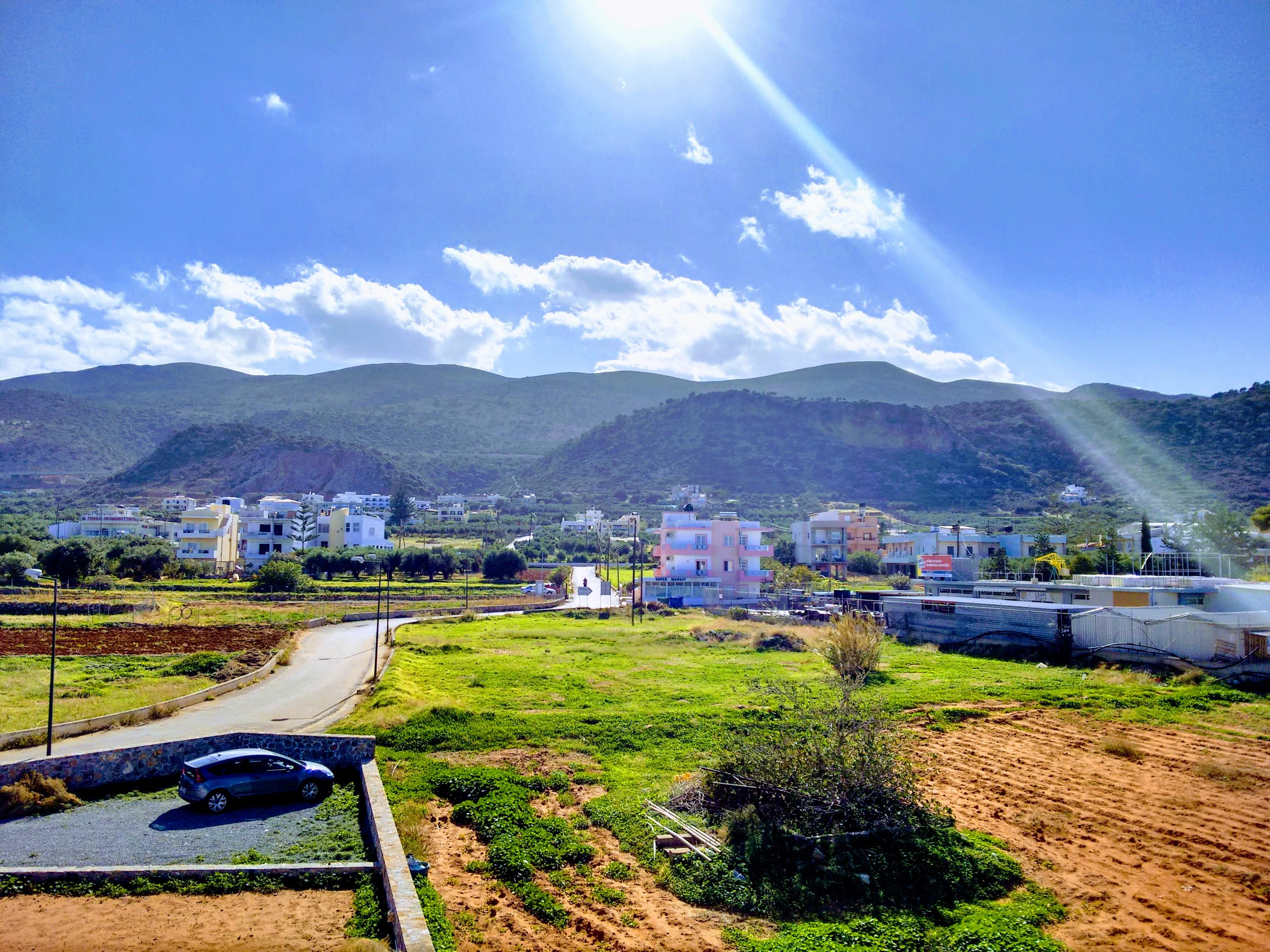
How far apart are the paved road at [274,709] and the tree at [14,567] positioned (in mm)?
36915

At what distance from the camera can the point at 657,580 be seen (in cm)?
5825

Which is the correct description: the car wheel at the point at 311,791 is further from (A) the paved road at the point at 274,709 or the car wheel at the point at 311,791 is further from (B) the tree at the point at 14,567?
(B) the tree at the point at 14,567

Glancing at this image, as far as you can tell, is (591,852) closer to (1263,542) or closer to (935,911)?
(935,911)

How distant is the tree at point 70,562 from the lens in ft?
183

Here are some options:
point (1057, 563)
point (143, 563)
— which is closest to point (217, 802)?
point (1057, 563)

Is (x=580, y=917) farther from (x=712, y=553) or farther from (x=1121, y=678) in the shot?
(x=712, y=553)

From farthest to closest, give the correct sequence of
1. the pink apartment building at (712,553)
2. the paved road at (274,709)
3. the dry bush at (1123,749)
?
the pink apartment building at (712,553) → the paved road at (274,709) → the dry bush at (1123,749)

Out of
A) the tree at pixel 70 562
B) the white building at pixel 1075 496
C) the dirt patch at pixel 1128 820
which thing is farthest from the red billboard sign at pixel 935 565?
the tree at pixel 70 562

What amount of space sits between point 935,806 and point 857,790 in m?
1.74

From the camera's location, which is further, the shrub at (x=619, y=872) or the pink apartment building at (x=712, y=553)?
the pink apartment building at (x=712, y=553)

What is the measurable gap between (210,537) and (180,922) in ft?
250

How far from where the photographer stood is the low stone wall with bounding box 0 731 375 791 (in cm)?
1437

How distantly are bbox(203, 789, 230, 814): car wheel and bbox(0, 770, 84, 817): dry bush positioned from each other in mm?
2253

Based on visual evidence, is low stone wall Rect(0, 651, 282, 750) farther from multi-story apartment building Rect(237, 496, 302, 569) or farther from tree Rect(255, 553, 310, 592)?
multi-story apartment building Rect(237, 496, 302, 569)
